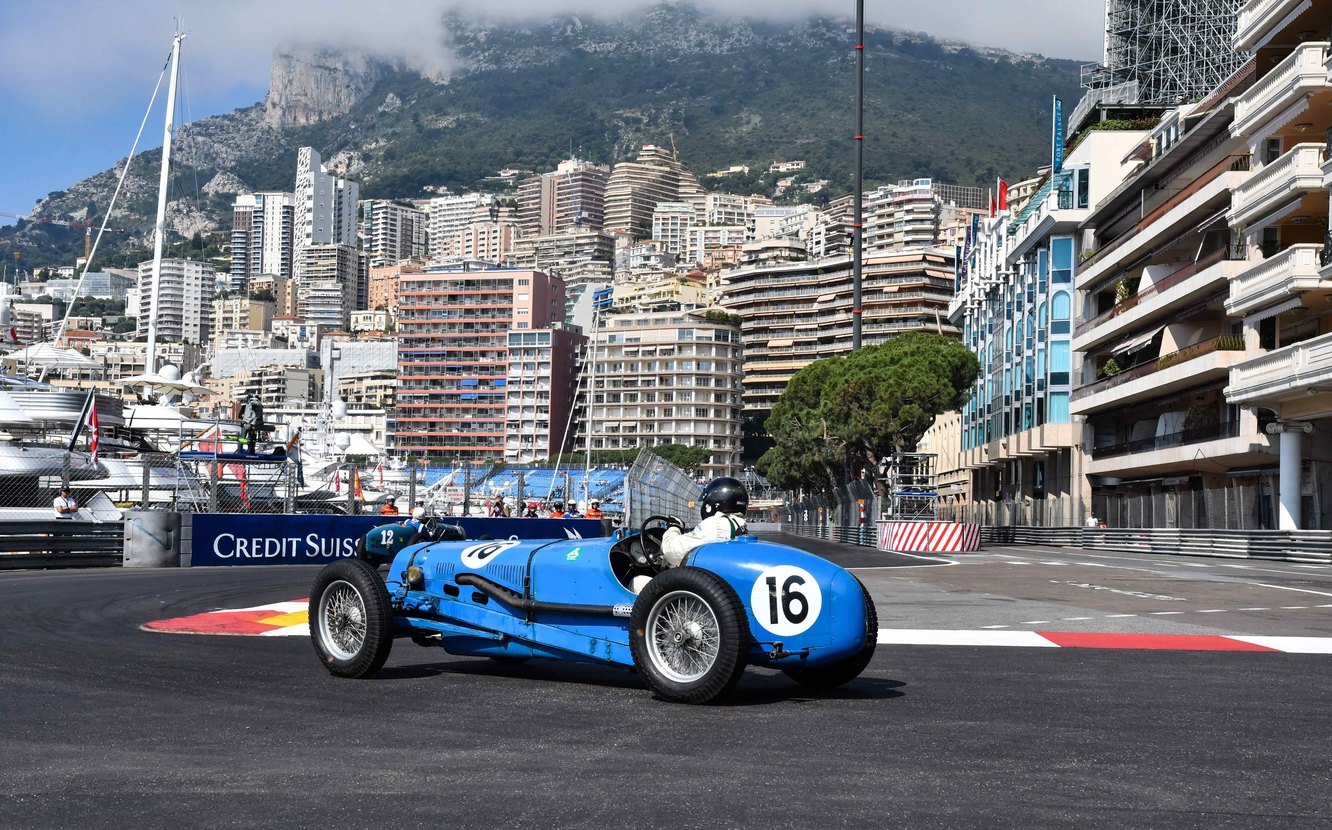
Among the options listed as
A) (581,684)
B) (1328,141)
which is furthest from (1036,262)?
(581,684)

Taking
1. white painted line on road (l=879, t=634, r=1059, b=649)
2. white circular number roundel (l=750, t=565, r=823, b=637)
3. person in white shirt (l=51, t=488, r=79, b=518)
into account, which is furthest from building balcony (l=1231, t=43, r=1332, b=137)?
white circular number roundel (l=750, t=565, r=823, b=637)

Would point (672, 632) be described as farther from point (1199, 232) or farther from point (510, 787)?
A: point (1199, 232)

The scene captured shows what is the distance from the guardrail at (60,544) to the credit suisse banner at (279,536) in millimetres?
1489

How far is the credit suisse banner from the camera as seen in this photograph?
25938 mm

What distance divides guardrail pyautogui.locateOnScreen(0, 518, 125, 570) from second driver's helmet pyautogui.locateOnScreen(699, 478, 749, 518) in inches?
704

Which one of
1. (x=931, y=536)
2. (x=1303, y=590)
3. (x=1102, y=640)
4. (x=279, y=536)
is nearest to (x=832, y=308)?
(x=931, y=536)

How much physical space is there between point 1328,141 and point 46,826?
132 feet

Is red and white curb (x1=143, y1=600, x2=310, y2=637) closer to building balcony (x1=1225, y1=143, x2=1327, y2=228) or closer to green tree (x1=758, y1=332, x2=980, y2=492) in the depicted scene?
building balcony (x1=1225, y1=143, x2=1327, y2=228)

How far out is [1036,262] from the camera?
7275 cm

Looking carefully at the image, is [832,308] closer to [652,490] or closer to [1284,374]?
[1284,374]

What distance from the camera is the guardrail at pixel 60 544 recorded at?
23391mm

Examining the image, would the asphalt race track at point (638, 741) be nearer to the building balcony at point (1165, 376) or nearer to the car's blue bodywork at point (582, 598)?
the car's blue bodywork at point (582, 598)

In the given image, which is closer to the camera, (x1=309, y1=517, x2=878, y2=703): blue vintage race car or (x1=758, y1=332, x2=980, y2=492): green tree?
(x1=309, y1=517, x2=878, y2=703): blue vintage race car

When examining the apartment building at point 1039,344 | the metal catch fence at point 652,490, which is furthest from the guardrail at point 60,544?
the apartment building at point 1039,344
